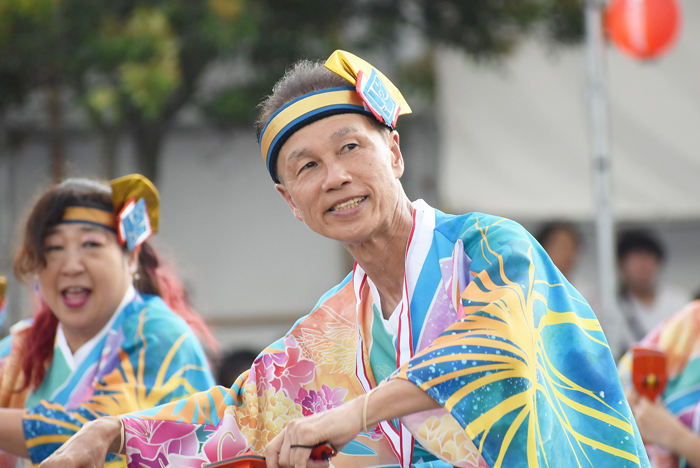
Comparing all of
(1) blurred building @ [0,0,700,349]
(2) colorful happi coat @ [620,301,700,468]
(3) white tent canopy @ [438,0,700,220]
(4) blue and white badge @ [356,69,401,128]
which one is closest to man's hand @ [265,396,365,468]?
(4) blue and white badge @ [356,69,401,128]

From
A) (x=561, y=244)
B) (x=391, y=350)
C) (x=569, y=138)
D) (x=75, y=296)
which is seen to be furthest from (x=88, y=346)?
(x=569, y=138)

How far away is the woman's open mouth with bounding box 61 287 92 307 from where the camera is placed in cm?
269

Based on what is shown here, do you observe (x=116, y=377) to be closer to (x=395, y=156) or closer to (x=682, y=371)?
(x=395, y=156)

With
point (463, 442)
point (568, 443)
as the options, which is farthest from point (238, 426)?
point (568, 443)

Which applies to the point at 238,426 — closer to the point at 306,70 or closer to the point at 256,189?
the point at 306,70

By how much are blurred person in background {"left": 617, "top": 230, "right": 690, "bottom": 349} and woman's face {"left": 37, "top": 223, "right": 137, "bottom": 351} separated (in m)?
3.12

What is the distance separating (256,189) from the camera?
243 inches

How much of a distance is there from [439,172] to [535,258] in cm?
424

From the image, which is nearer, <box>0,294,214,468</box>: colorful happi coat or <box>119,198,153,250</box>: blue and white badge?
<box>0,294,214,468</box>: colorful happi coat

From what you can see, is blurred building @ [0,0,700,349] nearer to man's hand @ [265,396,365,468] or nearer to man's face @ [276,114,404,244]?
man's face @ [276,114,404,244]

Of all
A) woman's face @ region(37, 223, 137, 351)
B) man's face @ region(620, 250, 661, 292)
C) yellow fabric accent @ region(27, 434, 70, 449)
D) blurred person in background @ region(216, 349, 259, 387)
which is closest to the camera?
yellow fabric accent @ region(27, 434, 70, 449)

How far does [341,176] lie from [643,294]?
3564 mm

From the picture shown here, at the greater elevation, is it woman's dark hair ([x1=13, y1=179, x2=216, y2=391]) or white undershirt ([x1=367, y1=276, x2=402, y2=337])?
woman's dark hair ([x1=13, y1=179, x2=216, y2=391])

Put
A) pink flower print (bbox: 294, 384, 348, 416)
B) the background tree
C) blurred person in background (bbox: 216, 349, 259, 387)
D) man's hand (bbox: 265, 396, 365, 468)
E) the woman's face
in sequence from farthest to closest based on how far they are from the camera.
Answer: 1. the background tree
2. blurred person in background (bbox: 216, 349, 259, 387)
3. the woman's face
4. pink flower print (bbox: 294, 384, 348, 416)
5. man's hand (bbox: 265, 396, 365, 468)
